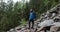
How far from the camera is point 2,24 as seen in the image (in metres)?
19.0

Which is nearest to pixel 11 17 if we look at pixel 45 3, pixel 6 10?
pixel 6 10

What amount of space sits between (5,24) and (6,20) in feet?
1.42

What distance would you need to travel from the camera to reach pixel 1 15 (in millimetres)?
20969

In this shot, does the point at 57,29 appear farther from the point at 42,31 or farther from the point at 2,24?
the point at 2,24

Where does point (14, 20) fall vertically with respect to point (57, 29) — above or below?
below

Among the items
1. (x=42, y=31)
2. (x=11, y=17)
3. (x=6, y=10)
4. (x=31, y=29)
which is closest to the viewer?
(x=42, y=31)

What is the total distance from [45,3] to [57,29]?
10293 mm

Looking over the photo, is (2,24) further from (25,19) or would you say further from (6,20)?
(25,19)

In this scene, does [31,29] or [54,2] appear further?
[54,2]

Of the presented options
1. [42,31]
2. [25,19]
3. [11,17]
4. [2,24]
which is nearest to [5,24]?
[2,24]

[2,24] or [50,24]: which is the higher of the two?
[50,24]

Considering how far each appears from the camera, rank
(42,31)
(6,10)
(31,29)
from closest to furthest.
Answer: (42,31) < (31,29) < (6,10)

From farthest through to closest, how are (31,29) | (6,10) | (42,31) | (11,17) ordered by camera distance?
(6,10), (11,17), (31,29), (42,31)

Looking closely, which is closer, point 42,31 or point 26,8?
point 42,31
